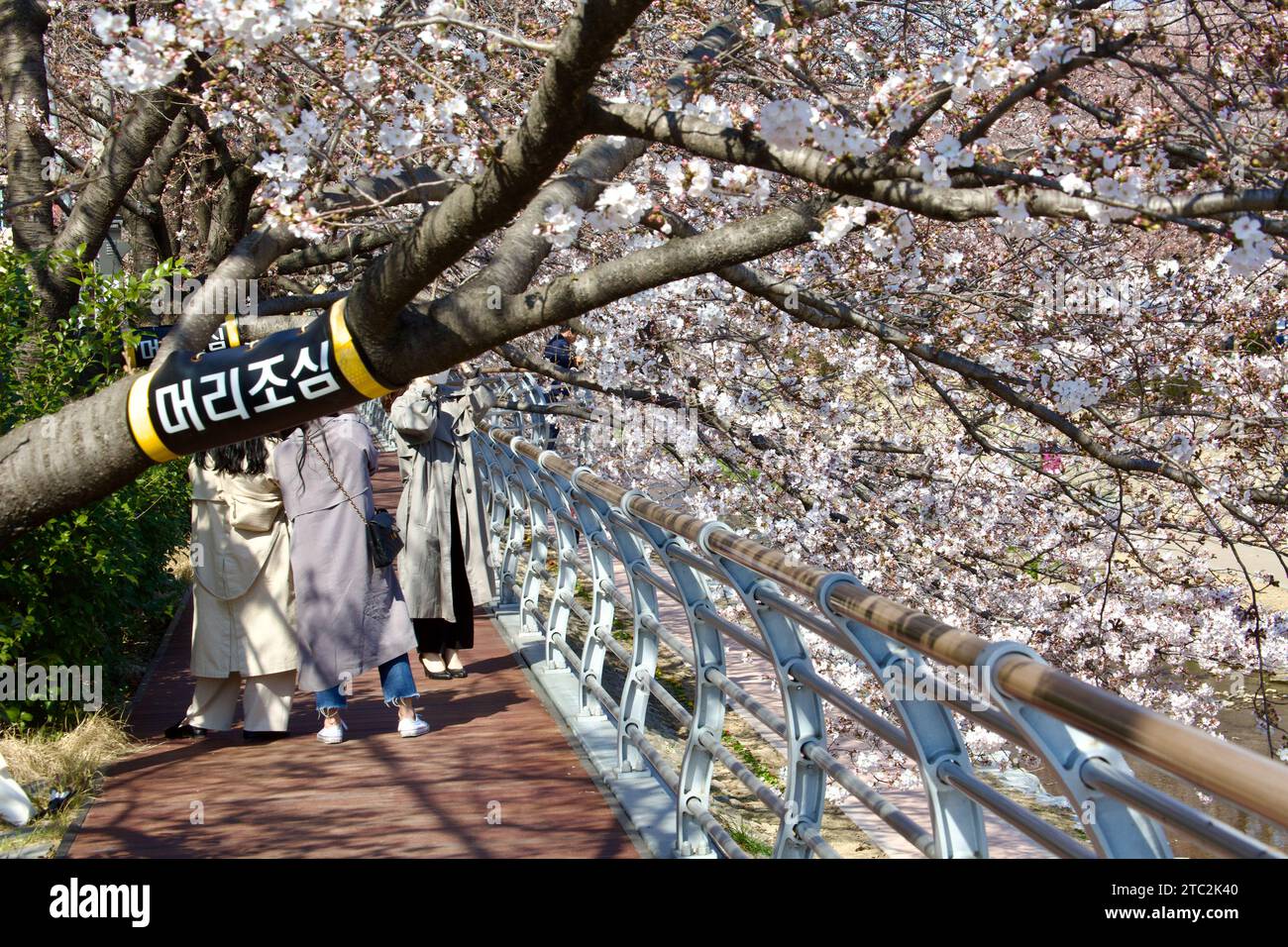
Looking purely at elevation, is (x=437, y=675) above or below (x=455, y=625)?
below

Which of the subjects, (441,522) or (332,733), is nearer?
(332,733)

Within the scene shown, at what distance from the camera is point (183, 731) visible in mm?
6340

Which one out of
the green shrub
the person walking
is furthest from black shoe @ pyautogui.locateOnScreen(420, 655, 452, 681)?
the green shrub

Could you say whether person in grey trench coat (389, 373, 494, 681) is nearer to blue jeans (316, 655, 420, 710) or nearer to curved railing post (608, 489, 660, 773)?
blue jeans (316, 655, 420, 710)

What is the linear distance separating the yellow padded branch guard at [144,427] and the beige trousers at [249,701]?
119 inches

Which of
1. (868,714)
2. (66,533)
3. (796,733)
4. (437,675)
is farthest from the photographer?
(437,675)

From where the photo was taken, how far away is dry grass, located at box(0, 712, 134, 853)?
480 cm

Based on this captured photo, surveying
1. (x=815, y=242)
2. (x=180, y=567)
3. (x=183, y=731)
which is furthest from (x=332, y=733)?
(x=180, y=567)

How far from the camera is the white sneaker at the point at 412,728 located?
247 inches

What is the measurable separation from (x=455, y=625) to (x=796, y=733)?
173 inches

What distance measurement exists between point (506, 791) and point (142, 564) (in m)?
3.35

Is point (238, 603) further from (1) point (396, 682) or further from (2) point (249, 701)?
(1) point (396, 682)

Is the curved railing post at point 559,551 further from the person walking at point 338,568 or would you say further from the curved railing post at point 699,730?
the curved railing post at point 699,730
